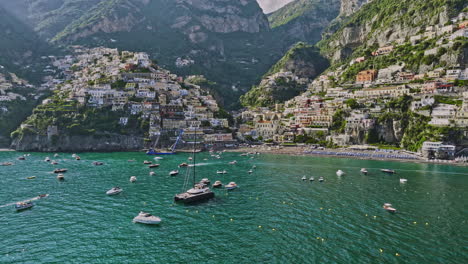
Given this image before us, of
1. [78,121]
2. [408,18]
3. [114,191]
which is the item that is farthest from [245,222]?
[408,18]

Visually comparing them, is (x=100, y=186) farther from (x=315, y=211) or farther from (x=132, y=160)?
(x=315, y=211)

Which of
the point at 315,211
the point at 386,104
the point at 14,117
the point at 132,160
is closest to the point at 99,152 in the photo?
the point at 132,160

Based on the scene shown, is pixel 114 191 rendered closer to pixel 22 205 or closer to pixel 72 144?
pixel 22 205

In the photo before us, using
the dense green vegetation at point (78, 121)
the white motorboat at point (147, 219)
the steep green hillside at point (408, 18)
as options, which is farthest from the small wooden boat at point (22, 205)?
the steep green hillside at point (408, 18)

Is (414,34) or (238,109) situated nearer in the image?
(414,34)

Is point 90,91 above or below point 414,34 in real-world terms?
below

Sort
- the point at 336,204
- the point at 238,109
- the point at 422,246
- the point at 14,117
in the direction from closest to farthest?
1. the point at 422,246
2. the point at 336,204
3. the point at 14,117
4. the point at 238,109
